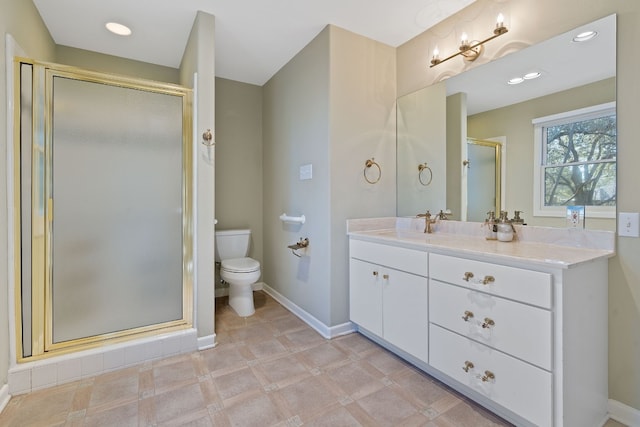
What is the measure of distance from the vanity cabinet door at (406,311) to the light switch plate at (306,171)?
3.47ft

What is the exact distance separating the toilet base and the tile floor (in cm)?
60

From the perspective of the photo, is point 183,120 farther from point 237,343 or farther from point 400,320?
point 400,320

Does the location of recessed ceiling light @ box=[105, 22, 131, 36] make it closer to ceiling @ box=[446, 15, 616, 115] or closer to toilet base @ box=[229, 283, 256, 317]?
toilet base @ box=[229, 283, 256, 317]

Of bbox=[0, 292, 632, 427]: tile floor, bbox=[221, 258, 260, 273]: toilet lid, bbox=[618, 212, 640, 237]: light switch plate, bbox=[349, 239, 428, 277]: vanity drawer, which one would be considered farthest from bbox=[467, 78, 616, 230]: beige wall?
bbox=[221, 258, 260, 273]: toilet lid

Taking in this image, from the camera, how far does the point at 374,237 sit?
7.06 ft

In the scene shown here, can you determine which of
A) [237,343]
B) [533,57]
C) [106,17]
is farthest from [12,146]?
[533,57]

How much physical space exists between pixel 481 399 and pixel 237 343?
5.41 feet

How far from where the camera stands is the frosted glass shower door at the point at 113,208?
6.11 ft

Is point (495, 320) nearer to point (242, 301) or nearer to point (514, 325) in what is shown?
point (514, 325)

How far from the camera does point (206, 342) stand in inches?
86.9

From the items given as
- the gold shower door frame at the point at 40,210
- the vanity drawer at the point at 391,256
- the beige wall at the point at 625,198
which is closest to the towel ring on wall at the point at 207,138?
the gold shower door frame at the point at 40,210

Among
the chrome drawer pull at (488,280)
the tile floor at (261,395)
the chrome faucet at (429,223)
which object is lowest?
the tile floor at (261,395)

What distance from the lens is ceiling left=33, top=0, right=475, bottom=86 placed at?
82.4 inches

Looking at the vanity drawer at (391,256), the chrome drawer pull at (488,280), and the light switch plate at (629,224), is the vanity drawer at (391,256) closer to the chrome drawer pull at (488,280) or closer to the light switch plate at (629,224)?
the chrome drawer pull at (488,280)
